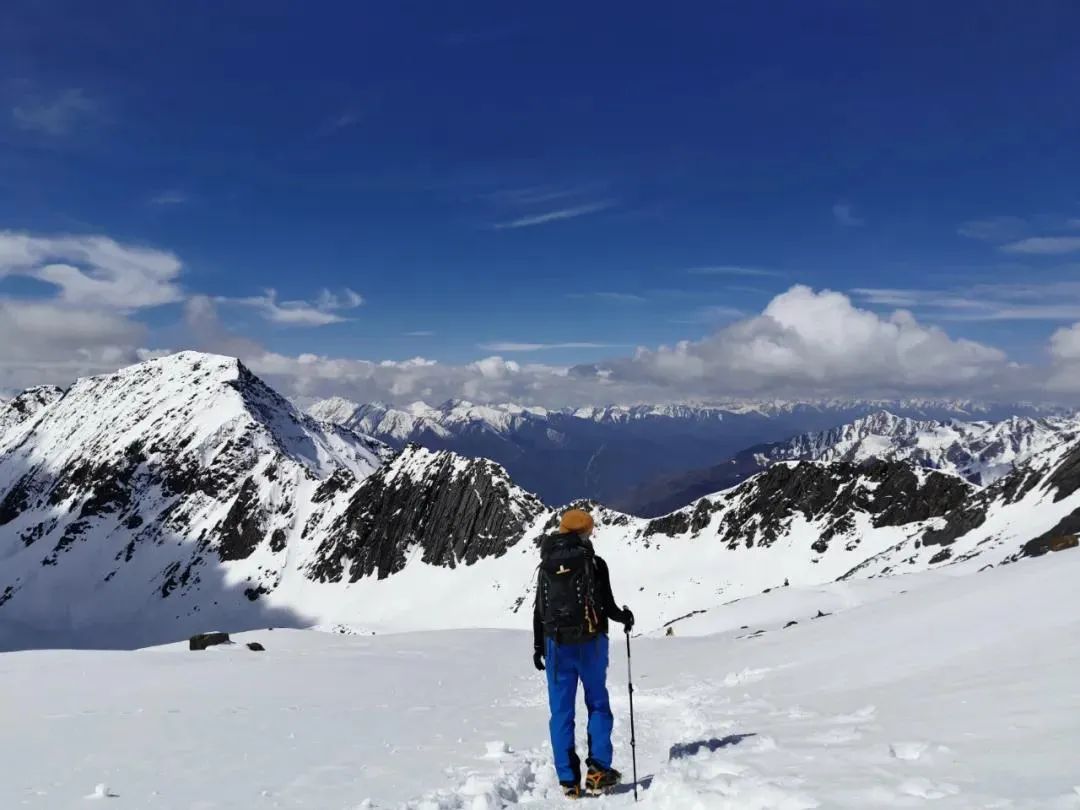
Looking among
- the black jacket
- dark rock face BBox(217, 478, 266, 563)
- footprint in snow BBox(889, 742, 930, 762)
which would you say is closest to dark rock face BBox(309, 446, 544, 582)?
dark rock face BBox(217, 478, 266, 563)

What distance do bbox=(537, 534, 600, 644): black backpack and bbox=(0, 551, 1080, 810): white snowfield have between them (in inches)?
71.0

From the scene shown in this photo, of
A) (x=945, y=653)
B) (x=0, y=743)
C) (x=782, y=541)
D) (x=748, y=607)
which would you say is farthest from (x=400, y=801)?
(x=782, y=541)

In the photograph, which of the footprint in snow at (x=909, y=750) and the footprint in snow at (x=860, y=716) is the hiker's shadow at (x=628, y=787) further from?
the footprint in snow at (x=860, y=716)

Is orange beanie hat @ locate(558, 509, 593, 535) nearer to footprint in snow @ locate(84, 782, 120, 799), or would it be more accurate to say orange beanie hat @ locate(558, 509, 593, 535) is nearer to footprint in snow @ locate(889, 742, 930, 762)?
footprint in snow @ locate(889, 742, 930, 762)

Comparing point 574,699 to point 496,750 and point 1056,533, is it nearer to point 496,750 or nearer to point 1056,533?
point 496,750

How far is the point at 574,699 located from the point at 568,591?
4.20ft

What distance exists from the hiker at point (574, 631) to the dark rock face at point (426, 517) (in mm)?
105405

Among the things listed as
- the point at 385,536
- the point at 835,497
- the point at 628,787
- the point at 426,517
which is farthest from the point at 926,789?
the point at 385,536

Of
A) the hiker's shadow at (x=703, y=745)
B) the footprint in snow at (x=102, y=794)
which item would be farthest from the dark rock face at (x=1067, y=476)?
the footprint in snow at (x=102, y=794)

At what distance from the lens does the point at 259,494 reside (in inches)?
6280

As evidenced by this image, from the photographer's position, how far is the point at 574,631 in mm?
8367

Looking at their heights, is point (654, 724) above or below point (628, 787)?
below

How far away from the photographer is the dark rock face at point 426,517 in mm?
117062

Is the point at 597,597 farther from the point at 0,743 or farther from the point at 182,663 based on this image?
the point at 182,663
